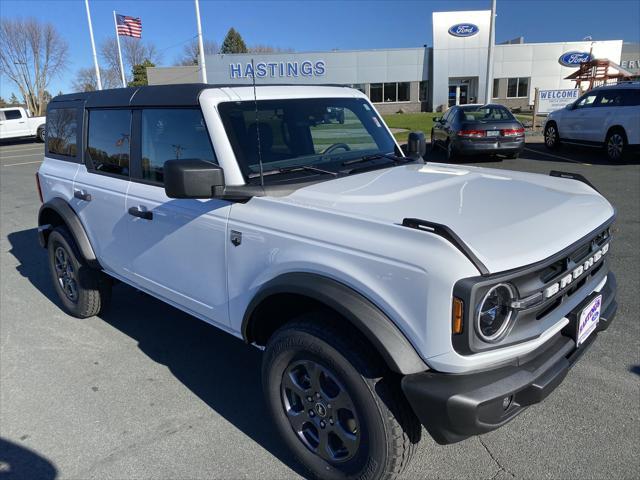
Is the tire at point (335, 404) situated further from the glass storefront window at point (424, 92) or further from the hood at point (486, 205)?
the glass storefront window at point (424, 92)

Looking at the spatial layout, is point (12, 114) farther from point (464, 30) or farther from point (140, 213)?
point (464, 30)

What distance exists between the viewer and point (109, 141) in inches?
153

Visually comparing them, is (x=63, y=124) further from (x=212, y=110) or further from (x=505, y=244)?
(x=505, y=244)

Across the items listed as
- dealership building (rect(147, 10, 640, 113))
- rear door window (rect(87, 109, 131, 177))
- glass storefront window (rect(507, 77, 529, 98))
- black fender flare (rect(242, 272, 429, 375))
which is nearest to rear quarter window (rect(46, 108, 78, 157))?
rear door window (rect(87, 109, 131, 177))

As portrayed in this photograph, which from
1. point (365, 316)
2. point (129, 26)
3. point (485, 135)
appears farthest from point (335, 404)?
point (129, 26)

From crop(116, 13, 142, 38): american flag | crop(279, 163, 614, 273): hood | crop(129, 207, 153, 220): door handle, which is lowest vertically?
crop(129, 207, 153, 220): door handle

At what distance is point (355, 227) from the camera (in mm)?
2248

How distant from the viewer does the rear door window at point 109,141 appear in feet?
12.0

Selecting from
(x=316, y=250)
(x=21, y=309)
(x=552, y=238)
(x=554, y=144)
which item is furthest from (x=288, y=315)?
(x=554, y=144)

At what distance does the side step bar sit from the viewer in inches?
75.8

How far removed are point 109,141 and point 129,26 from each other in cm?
3154

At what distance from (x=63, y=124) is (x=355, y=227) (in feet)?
11.3

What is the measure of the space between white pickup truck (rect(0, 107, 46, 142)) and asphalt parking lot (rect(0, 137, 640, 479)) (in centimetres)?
2782

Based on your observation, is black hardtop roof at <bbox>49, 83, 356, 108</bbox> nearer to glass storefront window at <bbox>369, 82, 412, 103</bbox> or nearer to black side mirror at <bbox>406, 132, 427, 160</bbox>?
black side mirror at <bbox>406, 132, 427, 160</bbox>
